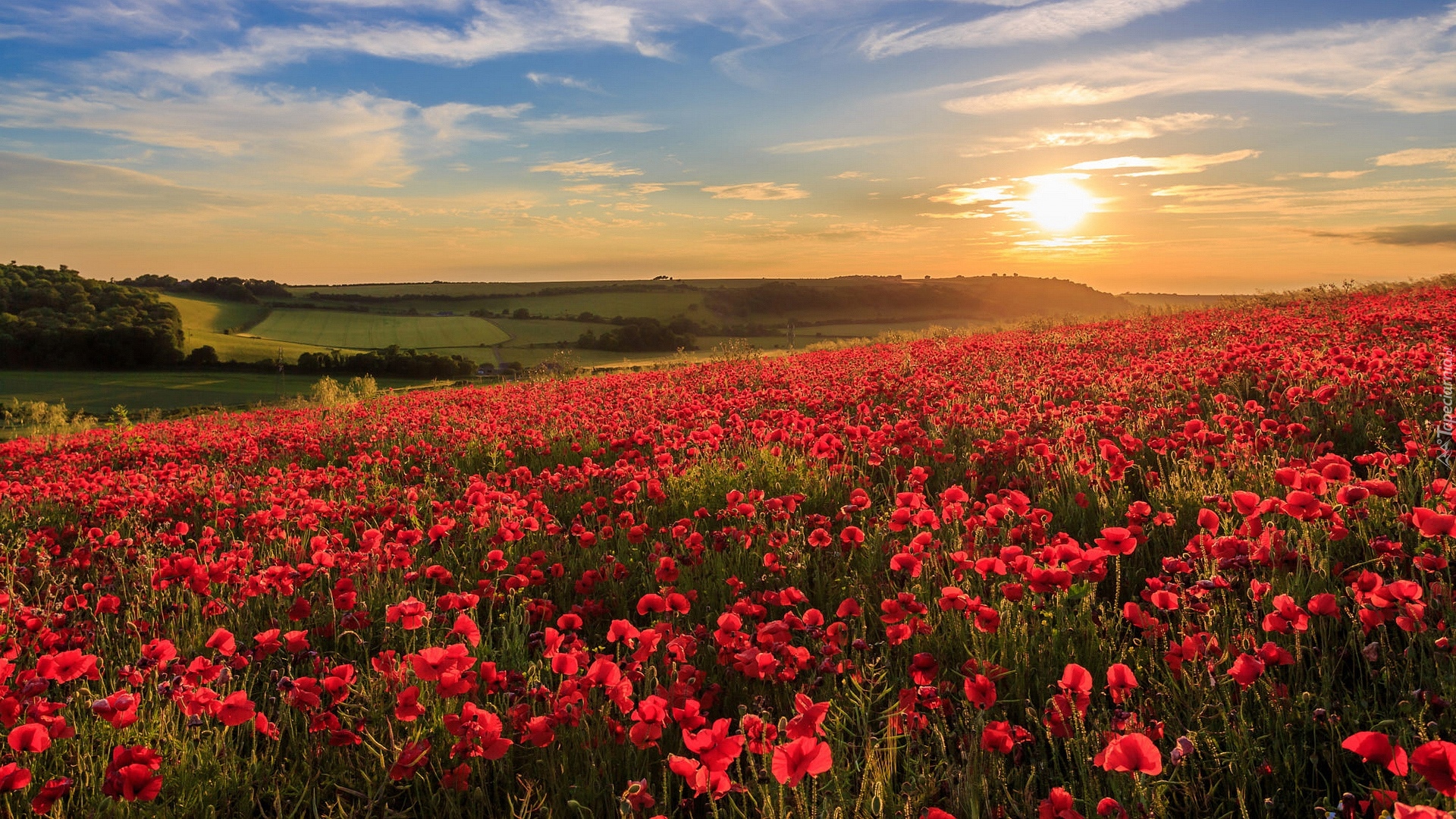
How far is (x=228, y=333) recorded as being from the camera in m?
67.1

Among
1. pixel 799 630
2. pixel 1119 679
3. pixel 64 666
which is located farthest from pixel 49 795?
pixel 1119 679

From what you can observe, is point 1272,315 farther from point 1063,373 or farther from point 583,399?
point 583,399

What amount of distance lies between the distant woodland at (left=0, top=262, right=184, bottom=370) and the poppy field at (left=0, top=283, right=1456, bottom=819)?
6037cm

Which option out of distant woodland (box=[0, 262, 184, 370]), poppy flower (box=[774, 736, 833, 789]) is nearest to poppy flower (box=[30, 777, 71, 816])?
poppy flower (box=[774, 736, 833, 789])

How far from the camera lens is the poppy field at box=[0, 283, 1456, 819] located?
2279 mm

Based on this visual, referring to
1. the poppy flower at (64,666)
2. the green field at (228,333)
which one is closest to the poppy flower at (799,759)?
the poppy flower at (64,666)

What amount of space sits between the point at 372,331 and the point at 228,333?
12006 mm

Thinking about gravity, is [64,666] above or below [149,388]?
above

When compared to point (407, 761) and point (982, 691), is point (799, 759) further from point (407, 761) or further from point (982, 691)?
point (407, 761)

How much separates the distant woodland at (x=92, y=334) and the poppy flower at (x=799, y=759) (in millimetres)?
66840

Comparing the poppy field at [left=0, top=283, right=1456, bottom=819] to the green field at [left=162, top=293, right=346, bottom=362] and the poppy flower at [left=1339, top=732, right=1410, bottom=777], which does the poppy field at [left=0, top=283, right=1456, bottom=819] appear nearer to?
the poppy flower at [left=1339, top=732, right=1410, bottom=777]

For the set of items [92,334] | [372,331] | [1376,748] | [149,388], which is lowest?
[149,388]

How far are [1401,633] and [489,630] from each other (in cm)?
378

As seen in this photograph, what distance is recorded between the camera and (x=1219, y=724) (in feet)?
8.37
